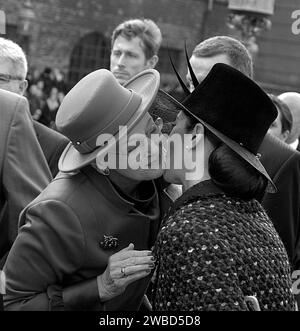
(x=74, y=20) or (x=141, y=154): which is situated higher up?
(x=141, y=154)

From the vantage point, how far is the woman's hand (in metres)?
2.77

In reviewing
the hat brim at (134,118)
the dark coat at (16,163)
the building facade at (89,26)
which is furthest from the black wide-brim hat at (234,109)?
the building facade at (89,26)

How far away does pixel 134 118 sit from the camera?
3045 mm

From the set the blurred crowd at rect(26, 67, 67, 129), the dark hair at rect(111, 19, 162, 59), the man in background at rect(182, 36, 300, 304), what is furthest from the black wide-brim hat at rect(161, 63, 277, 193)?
the blurred crowd at rect(26, 67, 67, 129)

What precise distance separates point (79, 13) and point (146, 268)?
666 inches

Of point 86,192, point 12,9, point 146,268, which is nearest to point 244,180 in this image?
point 146,268

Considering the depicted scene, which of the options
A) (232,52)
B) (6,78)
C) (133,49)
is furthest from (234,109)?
(133,49)

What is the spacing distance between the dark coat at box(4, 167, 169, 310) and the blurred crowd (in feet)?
22.0

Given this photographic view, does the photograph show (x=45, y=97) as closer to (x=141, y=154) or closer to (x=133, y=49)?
(x=133, y=49)

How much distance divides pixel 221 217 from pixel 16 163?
1173 millimetres

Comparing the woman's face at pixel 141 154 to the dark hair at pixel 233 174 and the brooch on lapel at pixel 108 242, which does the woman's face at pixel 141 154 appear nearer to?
the brooch on lapel at pixel 108 242
